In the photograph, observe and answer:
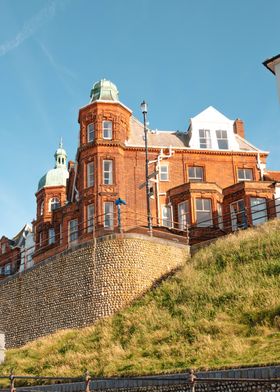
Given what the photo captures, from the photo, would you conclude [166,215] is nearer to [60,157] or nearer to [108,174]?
[108,174]

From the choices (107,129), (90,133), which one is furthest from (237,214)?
(90,133)

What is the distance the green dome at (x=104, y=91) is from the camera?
138 feet

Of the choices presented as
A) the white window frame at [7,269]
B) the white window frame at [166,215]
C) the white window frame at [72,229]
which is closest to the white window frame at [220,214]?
the white window frame at [166,215]

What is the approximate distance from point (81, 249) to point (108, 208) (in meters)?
11.3

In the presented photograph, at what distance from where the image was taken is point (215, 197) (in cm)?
3744

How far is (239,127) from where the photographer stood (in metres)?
46.8

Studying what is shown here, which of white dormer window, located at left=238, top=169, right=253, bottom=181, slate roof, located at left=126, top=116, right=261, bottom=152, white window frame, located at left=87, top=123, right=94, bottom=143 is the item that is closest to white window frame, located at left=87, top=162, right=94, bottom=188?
white window frame, located at left=87, top=123, right=94, bottom=143

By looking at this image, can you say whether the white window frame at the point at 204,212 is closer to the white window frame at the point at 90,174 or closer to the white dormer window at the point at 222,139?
the white dormer window at the point at 222,139

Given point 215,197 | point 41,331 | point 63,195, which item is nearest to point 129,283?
point 41,331

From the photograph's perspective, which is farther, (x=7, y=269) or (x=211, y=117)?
(x=7, y=269)

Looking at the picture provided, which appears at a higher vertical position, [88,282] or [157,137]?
[157,137]

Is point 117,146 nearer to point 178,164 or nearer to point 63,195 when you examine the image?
point 178,164

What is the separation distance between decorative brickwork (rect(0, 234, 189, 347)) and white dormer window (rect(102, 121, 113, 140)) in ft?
45.3

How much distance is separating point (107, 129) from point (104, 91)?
3.51 m
